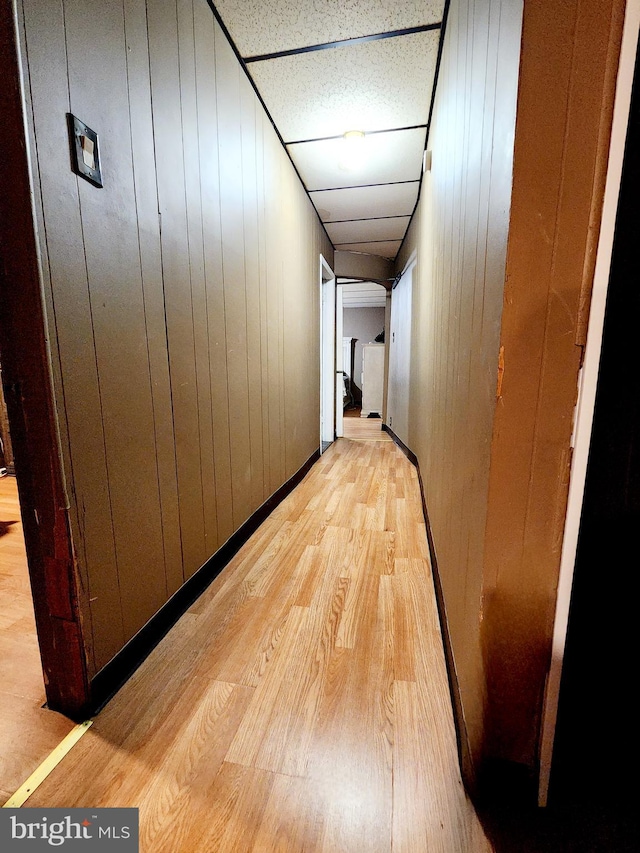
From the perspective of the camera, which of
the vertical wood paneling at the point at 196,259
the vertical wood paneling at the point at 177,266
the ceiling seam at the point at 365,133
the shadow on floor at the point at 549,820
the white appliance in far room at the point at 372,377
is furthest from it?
the white appliance in far room at the point at 372,377

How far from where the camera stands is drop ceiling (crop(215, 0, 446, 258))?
1585mm

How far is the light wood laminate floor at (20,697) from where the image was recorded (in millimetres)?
898

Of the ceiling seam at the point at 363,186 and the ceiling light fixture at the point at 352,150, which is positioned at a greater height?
the ceiling seam at the point at 363,186

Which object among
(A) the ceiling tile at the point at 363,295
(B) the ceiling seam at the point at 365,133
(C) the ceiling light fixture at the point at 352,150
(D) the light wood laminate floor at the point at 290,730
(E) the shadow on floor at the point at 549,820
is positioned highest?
(A) the ceiling tile at the point at 363,295

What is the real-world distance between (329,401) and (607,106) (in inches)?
170

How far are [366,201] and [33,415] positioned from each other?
349 centimetres

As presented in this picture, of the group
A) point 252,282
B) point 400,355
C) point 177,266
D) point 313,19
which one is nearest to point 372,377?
point 400,355

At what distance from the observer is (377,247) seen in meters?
4.69

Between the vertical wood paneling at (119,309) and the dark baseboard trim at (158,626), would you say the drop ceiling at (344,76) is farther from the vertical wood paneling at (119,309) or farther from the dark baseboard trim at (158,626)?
the dark baseboard trim at (158,626)

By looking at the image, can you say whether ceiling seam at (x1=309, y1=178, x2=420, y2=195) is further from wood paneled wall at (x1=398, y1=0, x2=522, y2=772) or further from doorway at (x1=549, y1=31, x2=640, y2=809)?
doorway at (x1=549, y1=31, x2=640, y2=809)

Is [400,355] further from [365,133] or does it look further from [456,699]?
[456,699]

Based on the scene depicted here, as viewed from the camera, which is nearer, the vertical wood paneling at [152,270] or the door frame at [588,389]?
the door frame at [588,389]

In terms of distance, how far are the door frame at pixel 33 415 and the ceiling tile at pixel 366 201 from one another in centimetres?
293

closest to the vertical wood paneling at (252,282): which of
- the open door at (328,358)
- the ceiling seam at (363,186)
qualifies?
the ceiling seam at (363,186)
